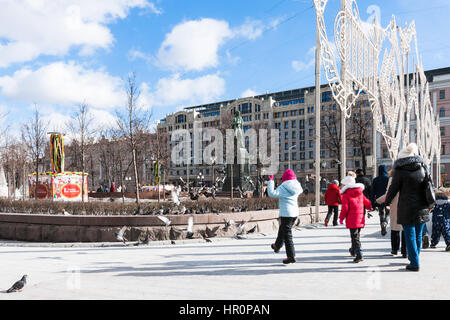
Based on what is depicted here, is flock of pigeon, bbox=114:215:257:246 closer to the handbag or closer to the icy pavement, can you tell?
the icy pavement

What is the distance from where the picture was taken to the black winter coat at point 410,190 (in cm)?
643

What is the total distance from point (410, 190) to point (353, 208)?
1.20m

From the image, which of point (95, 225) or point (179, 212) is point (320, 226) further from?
point (95, 225)

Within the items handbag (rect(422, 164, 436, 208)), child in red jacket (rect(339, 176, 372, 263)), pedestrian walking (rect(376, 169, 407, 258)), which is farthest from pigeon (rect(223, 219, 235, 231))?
handbag (rect(422, 164, 436, 208))

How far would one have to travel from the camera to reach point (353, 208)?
744 cm

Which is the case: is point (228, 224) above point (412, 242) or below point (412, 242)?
below

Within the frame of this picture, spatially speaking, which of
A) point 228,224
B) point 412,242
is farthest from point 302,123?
point 412,242

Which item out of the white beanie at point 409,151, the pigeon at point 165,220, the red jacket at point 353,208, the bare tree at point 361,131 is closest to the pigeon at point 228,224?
the pigeon at point 165,220

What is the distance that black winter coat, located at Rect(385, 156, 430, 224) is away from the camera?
6426 mm

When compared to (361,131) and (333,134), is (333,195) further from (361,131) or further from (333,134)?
(333,134)

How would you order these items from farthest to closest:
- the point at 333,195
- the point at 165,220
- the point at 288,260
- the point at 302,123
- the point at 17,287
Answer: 1. the point at 302,123
2. the point at 333,195
3. the point at 165,220
4. the point at 288,260
5. the point at 17,287

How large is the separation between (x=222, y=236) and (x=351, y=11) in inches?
547

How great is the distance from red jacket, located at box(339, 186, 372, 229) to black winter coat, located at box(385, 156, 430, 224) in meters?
0.86
